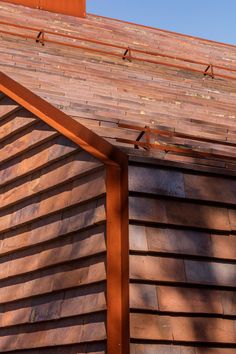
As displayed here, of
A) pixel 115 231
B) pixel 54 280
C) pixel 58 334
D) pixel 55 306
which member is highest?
pixel 115 231

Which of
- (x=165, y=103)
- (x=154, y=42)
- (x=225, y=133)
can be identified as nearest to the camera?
(x=225, y=133)

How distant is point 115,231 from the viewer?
5.39 metres

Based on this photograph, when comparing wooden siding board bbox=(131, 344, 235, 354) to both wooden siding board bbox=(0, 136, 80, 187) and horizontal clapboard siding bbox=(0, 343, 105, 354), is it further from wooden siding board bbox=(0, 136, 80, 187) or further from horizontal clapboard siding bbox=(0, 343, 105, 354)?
wooden siding board bbox=(0, 136, 80, 187)

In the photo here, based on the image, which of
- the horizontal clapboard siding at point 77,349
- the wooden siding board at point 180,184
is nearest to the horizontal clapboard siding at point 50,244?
the horizontal clapboard siding at point 77,349

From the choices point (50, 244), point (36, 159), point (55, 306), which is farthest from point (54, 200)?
point (55, 306)

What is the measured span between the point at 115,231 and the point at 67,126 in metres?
1.53

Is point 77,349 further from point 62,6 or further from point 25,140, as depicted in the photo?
point 62,6

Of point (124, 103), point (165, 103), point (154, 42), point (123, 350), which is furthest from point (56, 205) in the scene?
point (154, 42)

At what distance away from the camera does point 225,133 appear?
10.0 metres

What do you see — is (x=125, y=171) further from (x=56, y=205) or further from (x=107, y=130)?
(x=107, y=130)

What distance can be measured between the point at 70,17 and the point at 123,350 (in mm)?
11633

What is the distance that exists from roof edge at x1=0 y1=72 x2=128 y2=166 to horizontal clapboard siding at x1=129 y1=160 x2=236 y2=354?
32 centimetres

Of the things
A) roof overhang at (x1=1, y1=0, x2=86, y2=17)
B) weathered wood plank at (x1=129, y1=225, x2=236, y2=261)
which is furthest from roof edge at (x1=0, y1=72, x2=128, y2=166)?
roof overhang at (x1=1, y1=0, x2=86, y2=17)

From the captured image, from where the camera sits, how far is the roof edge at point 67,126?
5.75 metres
